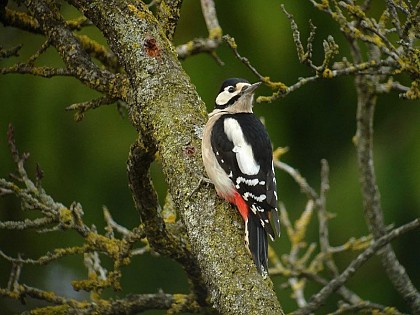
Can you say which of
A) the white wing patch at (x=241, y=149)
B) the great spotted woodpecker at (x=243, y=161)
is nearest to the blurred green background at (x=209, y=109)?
the great spotted woodpecker at (x=243, y=161)

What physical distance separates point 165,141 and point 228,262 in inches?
21.2

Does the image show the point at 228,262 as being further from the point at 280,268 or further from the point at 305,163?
the point at 305,163

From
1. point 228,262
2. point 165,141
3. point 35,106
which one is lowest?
point 228,262

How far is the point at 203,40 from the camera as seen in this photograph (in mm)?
4551

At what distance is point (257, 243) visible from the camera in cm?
297

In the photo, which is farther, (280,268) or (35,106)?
(35,106)

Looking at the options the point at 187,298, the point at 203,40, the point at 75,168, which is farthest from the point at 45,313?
the point at 75,168

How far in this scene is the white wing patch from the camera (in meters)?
3.83

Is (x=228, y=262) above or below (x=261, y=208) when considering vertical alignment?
below

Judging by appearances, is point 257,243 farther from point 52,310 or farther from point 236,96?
point 236,96

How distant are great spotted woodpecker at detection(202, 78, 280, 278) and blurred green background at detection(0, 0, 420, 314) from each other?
1.38m

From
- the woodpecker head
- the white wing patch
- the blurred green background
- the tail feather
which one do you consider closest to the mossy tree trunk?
the tail feather

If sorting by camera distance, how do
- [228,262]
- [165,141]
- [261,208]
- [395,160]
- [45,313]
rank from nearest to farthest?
[228,262] < [165,141] < [261,208] < [45,313] < [395,160]

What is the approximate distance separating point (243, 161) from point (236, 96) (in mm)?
597
